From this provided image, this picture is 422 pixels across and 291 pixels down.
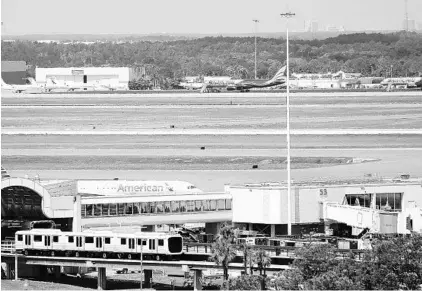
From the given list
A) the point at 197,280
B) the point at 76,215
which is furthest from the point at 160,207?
the point at 197,280

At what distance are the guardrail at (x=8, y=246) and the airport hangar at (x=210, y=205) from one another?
Answer: 3.40 feet

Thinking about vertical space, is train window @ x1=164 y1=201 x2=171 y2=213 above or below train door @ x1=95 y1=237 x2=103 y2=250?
above

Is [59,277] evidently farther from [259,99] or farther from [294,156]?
[259,99]

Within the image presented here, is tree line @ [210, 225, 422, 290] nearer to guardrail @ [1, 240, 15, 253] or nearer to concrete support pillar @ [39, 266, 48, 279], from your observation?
concrete support pillar @ [39, 266, 48, 279]

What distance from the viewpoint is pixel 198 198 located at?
52.8 metres

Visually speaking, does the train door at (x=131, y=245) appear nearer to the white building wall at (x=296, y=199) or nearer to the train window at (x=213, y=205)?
the white building wall at (x=296, y=199)

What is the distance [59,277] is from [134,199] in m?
6.98

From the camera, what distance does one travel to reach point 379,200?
172 feet

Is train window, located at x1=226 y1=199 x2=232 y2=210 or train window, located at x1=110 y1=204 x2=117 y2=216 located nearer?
train window, located at x1=110 y1=204 x2=117 y2=216

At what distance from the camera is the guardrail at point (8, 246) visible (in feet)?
149

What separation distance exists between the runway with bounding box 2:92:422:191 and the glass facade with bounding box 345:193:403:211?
37.6 ft

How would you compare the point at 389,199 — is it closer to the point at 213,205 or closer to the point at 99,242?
the point at 213,205

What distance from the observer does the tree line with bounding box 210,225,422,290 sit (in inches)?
1390

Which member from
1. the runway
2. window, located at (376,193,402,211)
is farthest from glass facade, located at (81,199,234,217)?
the runway
